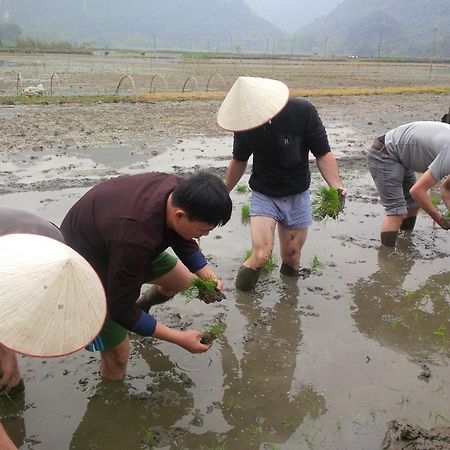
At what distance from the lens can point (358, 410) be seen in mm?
2977

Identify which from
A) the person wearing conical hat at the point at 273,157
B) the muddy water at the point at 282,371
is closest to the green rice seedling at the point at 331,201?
the person wearing conical hat at the point at 273,157

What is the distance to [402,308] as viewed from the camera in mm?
4160

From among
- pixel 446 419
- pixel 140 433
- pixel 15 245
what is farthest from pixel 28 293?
pixel 446 419

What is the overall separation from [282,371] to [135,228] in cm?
144

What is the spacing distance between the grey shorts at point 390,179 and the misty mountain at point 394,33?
116482 mm

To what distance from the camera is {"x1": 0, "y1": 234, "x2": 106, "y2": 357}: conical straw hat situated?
5.81 ft

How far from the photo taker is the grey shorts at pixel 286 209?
422cm

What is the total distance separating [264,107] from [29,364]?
2.28 meters

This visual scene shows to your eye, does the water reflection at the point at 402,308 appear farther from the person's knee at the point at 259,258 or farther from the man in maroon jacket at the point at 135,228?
the man in maroon jacket at the point at 135,228

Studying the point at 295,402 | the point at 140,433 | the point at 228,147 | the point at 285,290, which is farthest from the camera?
the point at 228,147

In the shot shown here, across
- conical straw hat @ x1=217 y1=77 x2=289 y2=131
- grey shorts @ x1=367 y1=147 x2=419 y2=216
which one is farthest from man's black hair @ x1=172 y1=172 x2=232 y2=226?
grey shorts @ x1=367 y1=147 x2=419 y2=216

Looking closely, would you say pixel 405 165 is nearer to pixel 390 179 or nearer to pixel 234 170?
pixel 390 179

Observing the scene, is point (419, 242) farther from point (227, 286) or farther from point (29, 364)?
point (29, 364)

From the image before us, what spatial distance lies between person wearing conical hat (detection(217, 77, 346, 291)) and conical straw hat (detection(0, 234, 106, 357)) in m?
2.18
